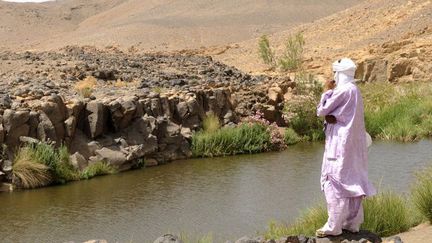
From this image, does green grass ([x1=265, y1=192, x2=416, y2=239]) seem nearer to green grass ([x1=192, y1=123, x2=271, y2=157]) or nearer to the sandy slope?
green grass ([x1=192, y1=123, x2=271, y2=157])

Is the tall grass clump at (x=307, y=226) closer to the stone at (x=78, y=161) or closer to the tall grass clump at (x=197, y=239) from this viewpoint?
the tall grass clump at (x=197, y=239)

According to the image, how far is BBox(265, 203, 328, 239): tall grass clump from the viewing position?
8.66 meters

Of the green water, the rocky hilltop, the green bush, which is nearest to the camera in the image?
the green water

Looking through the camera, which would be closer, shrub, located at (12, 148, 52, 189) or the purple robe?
the purple robe

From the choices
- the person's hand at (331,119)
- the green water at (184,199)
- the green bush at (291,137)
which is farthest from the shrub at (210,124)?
the person's hand at (331,119)

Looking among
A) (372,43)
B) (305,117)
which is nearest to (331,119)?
(305,117)

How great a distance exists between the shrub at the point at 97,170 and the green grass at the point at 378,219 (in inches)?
275

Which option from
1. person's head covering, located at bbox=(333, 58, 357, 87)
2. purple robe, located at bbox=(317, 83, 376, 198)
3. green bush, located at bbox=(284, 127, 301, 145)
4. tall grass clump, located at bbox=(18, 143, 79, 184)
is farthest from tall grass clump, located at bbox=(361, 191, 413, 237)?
green bush, located at bbox=(284, 127, 301, 145)

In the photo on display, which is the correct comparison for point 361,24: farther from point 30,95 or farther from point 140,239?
point 140,239

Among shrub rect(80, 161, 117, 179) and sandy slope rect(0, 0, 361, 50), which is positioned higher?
sandy slope rect(0, 0, 361, 50)

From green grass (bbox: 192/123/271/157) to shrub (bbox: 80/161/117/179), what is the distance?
2.90m

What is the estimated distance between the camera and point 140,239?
995 cm

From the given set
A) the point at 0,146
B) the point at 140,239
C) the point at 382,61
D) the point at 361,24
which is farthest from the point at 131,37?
the point at 140,239

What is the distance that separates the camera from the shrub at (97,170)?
15.1 meters
